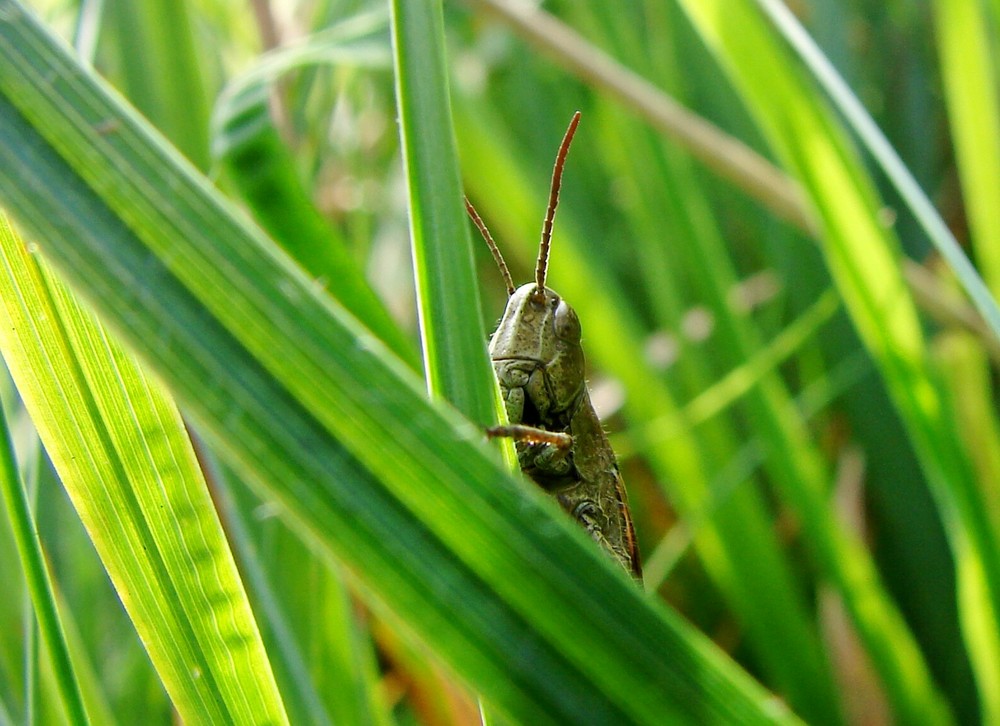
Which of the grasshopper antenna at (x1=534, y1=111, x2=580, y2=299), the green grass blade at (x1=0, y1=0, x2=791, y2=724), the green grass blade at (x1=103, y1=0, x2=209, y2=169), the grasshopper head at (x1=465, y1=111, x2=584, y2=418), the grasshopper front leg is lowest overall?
the green grass blade at (x1=0, y1=0, x2=791, y2=724)

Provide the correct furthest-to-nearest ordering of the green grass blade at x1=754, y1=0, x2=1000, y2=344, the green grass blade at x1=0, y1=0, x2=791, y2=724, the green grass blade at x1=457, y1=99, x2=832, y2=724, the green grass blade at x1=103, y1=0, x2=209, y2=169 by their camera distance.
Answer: the green grass blade at x1=457, y1=99, x2=832, y2=724
the green grass blade at x1=103, y1=0, x2=209, y2=169
the green grass blade at x1=754, y1=0, x2=1000, y2=344
the green grass blade at x1=0, y1=0, x2=791, y2=724

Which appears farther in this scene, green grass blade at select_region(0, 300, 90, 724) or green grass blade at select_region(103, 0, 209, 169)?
green grass blade at select_region(103, 0, 209, 169)

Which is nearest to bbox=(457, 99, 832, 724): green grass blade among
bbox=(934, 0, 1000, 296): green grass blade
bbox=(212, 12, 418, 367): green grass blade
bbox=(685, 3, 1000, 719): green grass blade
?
bbox=(685, 3, 1000, 719): green grass blade

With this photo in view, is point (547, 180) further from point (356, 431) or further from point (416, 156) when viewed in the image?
point (356, 431)

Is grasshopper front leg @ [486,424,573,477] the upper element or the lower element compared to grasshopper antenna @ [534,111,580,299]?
lower

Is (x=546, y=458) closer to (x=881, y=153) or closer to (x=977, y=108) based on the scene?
(x=881, y=153)

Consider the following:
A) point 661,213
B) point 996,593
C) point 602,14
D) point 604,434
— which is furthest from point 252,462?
point 602,14

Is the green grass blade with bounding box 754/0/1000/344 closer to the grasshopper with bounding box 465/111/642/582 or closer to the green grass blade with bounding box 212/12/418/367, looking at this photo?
the grasshopper with bounding box 465/111/642/582

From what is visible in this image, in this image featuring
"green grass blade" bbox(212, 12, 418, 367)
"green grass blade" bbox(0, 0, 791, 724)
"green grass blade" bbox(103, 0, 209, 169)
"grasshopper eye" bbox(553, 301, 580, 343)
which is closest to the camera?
"green grass blade" bbox(0, 0, 791, 724)
